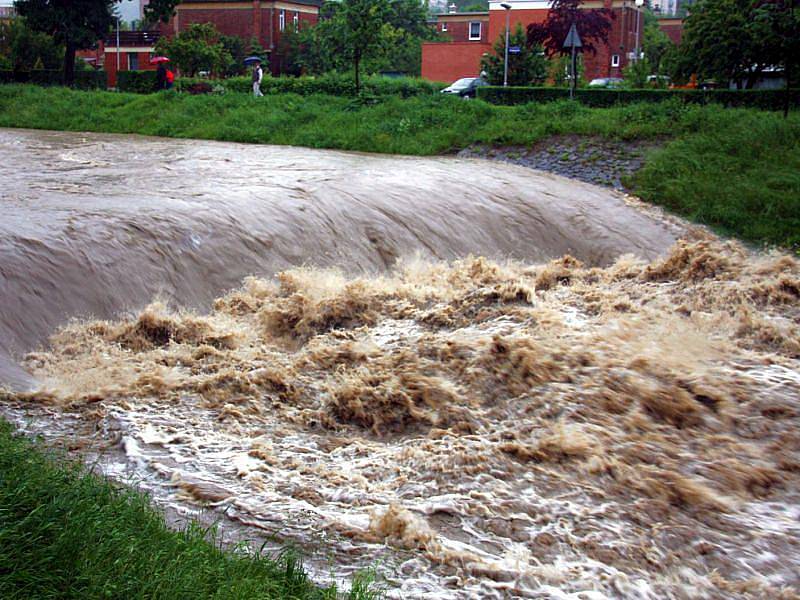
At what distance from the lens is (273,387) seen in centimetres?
766

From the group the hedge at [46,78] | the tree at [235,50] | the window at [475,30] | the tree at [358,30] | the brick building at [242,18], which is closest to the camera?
the tree at [358,30]

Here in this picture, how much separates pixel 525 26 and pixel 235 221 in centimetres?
3482

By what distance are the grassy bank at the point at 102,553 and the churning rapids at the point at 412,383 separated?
1.98ft

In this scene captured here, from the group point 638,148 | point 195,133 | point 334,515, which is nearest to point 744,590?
point 334,515

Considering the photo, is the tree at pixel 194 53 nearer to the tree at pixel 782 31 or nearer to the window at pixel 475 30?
the window at pixel 475 30

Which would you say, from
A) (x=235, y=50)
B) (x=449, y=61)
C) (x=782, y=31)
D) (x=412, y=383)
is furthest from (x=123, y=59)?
(x=412, y=383)

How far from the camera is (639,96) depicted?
21766 mm

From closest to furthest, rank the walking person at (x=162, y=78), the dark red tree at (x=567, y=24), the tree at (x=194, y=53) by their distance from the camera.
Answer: the dark red tree at (x=567, y=24)
the walking person at (x=162, y=78)
the tree at (x=194, y=53)

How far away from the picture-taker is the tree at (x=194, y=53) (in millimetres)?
38719

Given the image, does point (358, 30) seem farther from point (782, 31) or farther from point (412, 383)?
point (412, 383)

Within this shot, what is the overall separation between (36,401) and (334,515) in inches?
103

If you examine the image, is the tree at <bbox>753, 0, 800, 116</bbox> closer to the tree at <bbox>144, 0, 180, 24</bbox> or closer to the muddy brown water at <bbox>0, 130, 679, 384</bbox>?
the muddy brown water at <bbox>0, 130, 679, 384</bbox>

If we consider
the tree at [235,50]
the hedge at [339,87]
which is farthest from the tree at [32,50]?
the hedge at [339,87]

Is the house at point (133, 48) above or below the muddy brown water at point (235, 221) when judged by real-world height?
above
